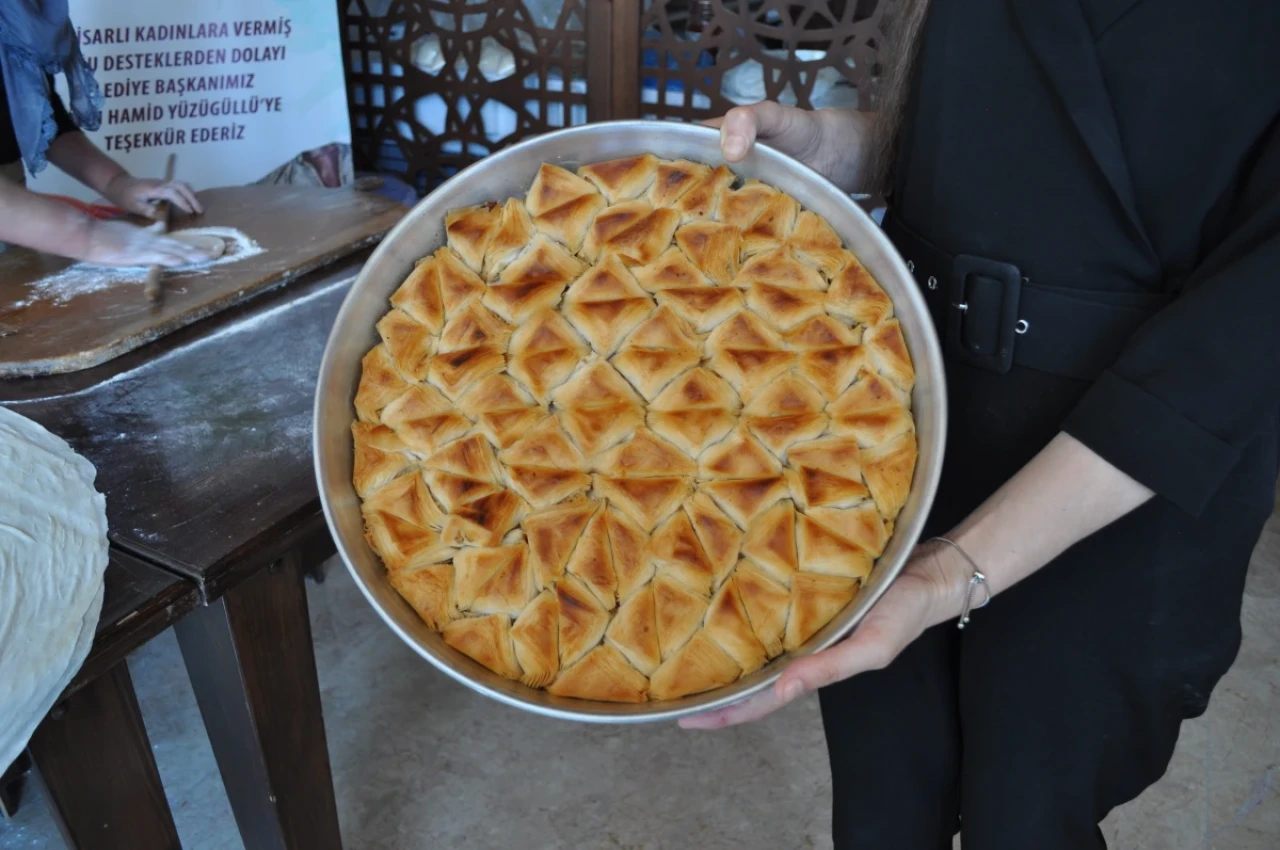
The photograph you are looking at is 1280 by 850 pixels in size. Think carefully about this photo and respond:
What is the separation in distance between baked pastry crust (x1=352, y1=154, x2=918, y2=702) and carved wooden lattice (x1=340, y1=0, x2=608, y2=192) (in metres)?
1.95

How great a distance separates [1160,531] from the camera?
906 mm

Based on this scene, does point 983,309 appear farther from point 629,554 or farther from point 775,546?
point 629,554

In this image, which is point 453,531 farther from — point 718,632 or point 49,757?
point 49,757

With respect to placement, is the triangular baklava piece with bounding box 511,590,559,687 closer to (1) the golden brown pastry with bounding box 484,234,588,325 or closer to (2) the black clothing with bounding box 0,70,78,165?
(1) the golden brown pastry with bounding box 484,234,588,325

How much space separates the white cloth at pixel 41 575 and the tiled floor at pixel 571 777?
43.4 inches

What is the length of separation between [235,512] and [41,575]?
247 millimetres

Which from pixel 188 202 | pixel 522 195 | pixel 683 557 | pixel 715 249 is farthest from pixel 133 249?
pixel 683 557

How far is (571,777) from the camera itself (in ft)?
6.26

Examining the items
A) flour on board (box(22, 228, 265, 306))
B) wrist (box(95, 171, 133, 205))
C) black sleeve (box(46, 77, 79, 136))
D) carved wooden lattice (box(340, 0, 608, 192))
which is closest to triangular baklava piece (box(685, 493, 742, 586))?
flour on board (box(22, 228, 265, 306))

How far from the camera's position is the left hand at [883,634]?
752 millimetres

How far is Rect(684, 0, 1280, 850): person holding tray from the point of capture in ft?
2.52

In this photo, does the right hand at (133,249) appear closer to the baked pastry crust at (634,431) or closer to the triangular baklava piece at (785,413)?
the baked pastry crust at (634,431)

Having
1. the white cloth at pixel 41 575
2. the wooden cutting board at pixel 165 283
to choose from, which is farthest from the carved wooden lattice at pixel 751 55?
the white cloth at pixel 41 575

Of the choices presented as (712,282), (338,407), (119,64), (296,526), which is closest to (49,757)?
(296,526)
